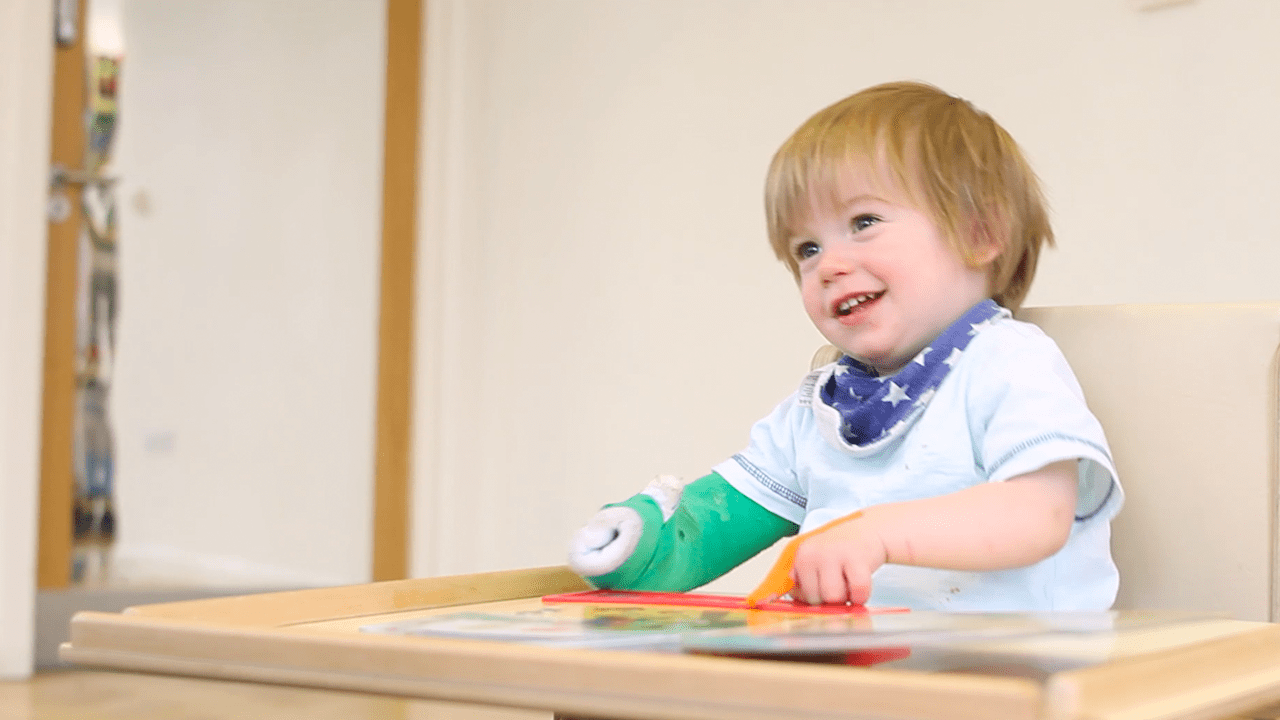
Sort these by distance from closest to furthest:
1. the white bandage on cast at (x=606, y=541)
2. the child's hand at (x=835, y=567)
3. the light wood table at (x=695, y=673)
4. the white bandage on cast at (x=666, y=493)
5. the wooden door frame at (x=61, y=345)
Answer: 1. the light wood table at (x=695, y=673)
2. the child's hand at (x=835, y=567)
3. the white bandage on cast at (x=606, y=541)
4. the white bandage on cast at (x=666, y=493)
5. the wooden door frame at (x=61, y=345)

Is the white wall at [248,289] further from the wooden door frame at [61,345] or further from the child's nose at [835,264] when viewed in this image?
the child's nose at [835,264]

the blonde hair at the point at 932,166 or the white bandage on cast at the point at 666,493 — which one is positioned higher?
the blonde hair at the point at 932,166

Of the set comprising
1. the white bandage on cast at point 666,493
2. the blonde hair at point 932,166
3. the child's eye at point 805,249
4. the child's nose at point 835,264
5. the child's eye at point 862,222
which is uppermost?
the blonde hair at point 932,166

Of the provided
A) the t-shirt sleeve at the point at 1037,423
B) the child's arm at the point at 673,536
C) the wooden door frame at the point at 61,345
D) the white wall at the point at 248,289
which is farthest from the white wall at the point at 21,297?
the t-shirt sleeve at the point at 1037,423

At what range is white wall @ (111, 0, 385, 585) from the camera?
251 cm

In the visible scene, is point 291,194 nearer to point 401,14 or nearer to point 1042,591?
point 401,14

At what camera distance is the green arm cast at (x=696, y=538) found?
Result: 0.81 metres

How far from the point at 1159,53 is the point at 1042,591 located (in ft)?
3.30

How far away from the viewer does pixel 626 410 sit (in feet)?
7.47

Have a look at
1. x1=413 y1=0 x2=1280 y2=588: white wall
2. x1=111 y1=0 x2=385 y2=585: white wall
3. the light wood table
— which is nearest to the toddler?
the light wood table

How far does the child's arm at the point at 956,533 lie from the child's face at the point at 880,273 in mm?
165

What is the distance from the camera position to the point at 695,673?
361 millimetres

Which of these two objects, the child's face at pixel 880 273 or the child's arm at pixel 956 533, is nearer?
the child's arm at pixel 956 533

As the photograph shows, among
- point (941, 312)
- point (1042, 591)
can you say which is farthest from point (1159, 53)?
point (1042, 591)
